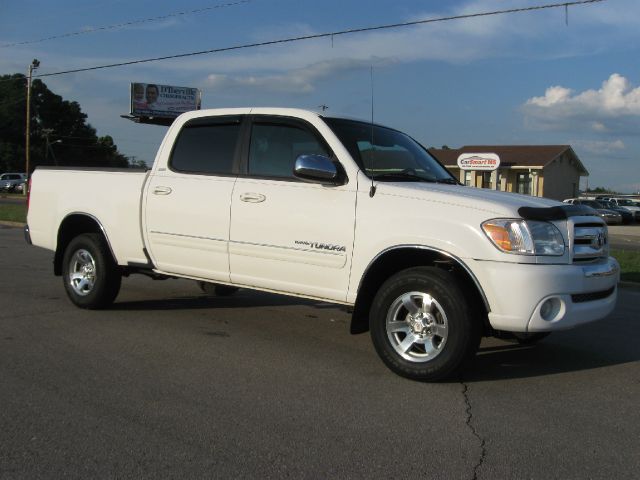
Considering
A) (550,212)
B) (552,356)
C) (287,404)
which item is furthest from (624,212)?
(287,404)

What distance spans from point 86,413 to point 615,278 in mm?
4048

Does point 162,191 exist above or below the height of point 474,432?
above

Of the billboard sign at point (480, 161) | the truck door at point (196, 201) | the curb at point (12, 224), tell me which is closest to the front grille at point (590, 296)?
the truck door at point (196, 201)

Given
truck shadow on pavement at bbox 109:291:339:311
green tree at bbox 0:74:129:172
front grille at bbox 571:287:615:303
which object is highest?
green tree at bbox 0:74:129:172

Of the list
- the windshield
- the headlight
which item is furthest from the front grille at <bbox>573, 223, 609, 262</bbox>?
the windshield

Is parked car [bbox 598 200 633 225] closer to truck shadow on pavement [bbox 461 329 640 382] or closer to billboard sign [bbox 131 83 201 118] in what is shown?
billboard sign [bbox 131 83 201 118]

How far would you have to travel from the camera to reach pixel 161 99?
54469 millimetres

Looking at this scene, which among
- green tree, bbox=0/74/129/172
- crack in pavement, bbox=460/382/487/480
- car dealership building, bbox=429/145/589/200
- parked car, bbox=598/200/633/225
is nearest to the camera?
crack in pavement, bbox=460/382/487/480

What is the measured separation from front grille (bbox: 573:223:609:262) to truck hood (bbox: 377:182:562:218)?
283 mm

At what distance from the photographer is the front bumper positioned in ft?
14.9

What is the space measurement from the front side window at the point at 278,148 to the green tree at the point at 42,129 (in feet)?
219

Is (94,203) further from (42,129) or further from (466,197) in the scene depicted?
(42,129)

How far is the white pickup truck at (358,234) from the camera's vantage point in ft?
15.3

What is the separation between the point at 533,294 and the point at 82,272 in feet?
16.2
